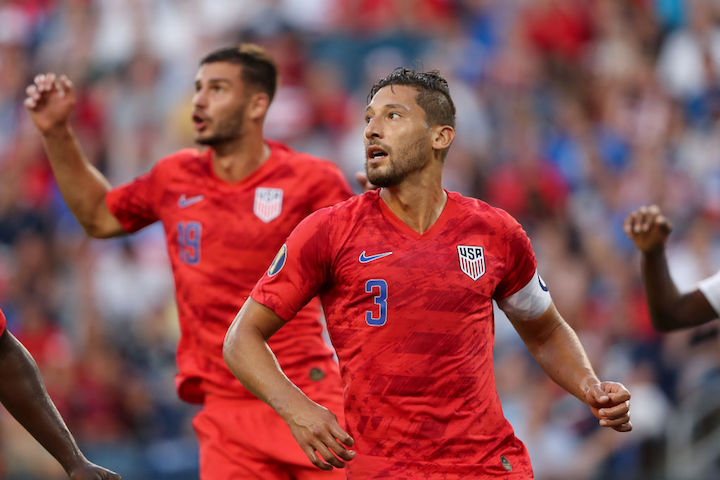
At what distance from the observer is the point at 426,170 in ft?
14.8

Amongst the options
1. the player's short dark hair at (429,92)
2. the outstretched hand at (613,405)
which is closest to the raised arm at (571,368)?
the outstretched hand at (613,405)

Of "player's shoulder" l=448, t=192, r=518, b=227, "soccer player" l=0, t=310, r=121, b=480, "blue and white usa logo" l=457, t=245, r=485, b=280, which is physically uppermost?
"player's shoulder" l=448, t=192, r=518, b=227

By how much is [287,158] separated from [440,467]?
2179mm

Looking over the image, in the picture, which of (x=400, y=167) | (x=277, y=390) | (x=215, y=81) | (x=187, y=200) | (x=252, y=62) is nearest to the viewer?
(x=277, y=390)

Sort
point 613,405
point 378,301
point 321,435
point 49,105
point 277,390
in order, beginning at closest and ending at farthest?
point 321,435, point 277,390, point 613,405, point 378,301, point 49,105

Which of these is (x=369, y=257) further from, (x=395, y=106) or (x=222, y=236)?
(x=222, y=236)

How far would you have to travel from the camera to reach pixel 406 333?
4207 millimetres

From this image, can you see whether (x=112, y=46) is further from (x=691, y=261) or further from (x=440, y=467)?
(x=440, y=467)

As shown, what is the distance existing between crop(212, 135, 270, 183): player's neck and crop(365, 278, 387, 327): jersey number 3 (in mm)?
1706

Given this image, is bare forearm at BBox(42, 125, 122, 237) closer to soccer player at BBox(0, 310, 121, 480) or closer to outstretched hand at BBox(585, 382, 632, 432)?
soccer player at BBox(0, 310, 121, 480)

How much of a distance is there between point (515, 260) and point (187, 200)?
194 cm

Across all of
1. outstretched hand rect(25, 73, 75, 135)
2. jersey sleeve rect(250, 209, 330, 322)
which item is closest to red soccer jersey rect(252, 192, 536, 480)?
jersey sleeve rect(250, 209, 330, 322)

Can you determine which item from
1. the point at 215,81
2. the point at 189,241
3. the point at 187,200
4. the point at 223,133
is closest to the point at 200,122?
the point at 223,133

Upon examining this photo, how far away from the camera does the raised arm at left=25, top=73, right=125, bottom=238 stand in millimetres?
5750
